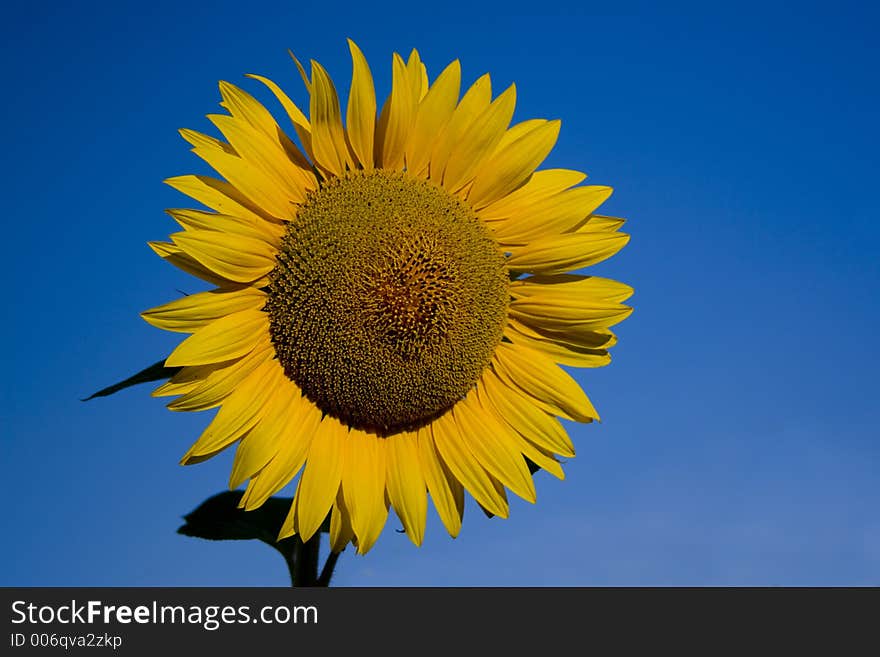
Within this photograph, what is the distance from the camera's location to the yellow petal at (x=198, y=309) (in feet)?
12.0

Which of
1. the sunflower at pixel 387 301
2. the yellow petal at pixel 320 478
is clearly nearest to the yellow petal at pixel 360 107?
the sunflower at pixel 387 301

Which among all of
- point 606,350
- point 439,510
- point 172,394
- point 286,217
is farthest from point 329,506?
point 606,350

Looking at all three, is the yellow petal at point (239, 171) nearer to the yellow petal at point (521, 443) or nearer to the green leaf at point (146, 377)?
the green leaf at point (146, 377)

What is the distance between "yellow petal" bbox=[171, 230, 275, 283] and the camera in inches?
143

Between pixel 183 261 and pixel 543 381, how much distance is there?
1.77m

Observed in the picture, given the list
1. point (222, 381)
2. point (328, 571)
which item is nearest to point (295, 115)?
point (222, 381)

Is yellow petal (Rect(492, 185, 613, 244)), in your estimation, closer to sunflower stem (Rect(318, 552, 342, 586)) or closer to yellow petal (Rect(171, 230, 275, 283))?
yellow petal (Rect(171, 230, 275, 283))

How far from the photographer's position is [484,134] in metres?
4.09

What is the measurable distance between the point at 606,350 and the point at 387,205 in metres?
1.32

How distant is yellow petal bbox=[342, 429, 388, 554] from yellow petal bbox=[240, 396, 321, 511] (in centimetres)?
20

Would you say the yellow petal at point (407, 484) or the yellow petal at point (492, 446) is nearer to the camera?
the yellow petal at point (407, 484)

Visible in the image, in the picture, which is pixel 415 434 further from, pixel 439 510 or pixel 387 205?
pixel 387 205

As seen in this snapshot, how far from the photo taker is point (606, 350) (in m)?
4.48

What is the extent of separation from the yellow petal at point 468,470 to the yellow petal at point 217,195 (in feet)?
4.37
